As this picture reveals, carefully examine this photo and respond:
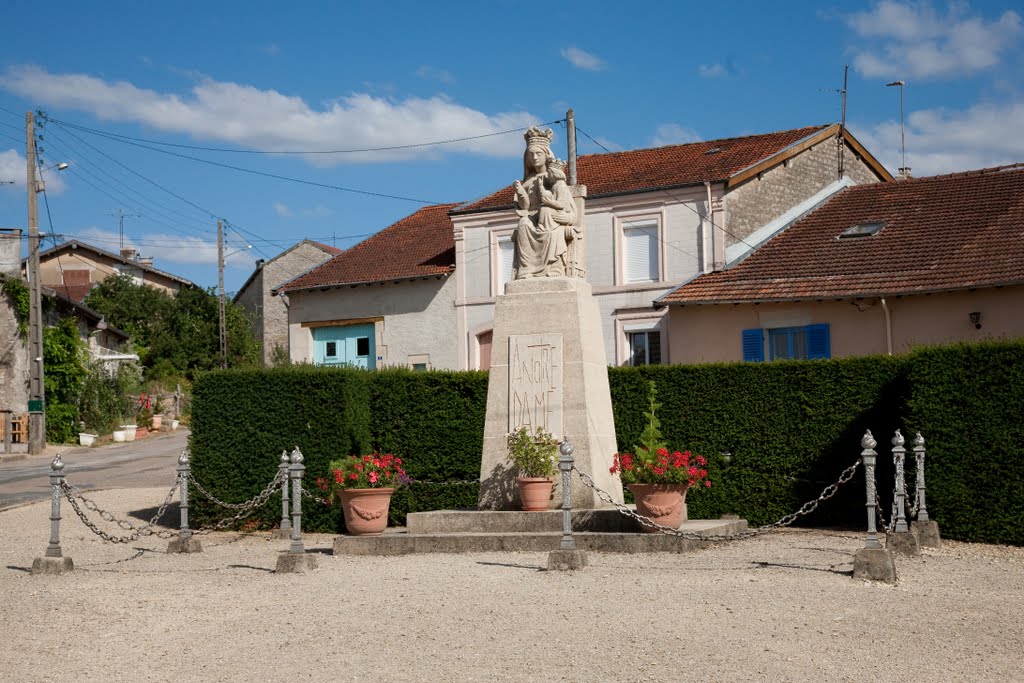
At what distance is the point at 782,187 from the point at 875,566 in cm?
1802

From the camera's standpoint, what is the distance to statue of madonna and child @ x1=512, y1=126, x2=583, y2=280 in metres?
13.2

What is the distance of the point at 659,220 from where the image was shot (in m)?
25.9

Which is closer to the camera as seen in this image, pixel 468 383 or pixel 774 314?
pixel 468 383

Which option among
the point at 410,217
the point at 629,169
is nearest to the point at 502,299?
the point at 629,169

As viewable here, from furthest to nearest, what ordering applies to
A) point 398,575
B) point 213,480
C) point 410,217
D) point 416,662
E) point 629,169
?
point 410,217, point 629,169, point 213,480, point 398,575, point 416,662

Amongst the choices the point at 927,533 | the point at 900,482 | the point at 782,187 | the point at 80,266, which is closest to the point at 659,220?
the point at 782,187

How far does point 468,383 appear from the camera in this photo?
15.6m

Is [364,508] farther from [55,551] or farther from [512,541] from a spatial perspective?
[55,551]

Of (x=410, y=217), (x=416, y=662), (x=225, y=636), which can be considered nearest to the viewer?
(x=416, y=662)

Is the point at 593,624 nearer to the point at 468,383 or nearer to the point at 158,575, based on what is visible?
the point at 158,575

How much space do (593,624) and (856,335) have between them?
14166 mm

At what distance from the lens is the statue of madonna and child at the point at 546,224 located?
13.2 meters

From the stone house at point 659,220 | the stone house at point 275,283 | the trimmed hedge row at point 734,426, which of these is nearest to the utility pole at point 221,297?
the stone house at point 275,283

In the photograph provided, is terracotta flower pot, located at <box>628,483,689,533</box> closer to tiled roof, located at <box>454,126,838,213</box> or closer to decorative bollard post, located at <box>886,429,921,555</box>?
decorative bollard post, located at <box>886,429,921,555</box>
